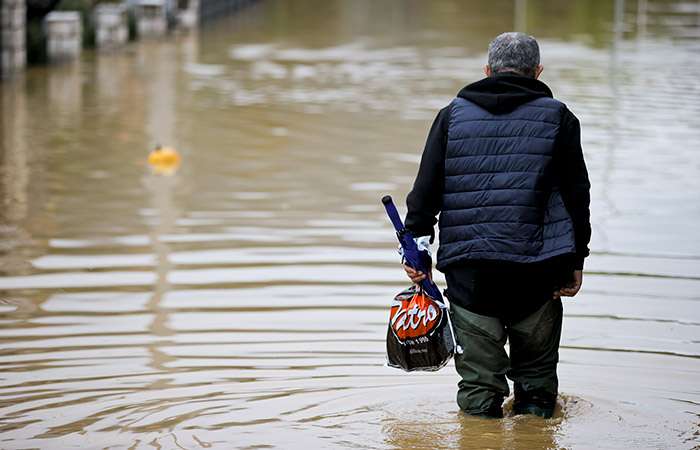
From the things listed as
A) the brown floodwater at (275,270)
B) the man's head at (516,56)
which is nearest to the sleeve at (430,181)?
the man's head at (516,56)

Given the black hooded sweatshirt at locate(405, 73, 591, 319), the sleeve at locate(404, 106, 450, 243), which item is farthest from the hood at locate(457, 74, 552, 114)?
the sleeve at locate(404, 106, 450, 243)

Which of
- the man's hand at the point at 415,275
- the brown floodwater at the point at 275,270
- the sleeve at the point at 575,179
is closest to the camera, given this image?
the sleeve at the point at 575,179

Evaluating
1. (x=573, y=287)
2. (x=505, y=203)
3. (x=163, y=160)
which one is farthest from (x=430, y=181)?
(x=163, y=160)

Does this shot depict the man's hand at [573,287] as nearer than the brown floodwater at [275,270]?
Yes

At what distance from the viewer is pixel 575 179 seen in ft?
17.2

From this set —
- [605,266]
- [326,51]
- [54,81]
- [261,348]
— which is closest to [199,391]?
[261,348]

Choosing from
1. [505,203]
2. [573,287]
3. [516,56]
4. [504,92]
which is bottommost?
[573,287]

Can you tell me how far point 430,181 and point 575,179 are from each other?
544 mm

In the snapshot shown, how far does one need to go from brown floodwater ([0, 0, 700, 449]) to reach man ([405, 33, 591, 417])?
0.44 metres

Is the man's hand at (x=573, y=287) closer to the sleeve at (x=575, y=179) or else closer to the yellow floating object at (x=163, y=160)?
the sleeve at (x=575, y=179)

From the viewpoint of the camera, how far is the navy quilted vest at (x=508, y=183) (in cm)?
521

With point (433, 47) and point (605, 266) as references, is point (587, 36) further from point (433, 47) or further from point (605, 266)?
point (605, 266)

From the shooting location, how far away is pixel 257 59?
25812 millimetres

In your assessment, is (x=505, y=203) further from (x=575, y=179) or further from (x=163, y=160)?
(x=163, y=160)
